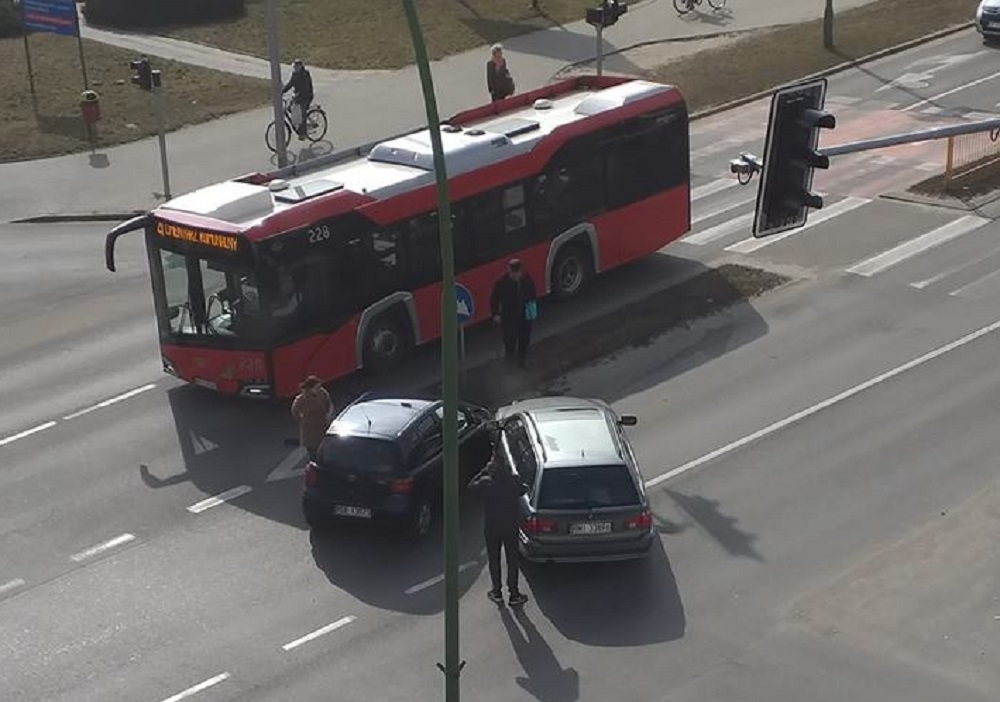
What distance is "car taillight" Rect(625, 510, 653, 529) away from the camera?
59.4 feet

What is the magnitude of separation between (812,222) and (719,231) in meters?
1.67

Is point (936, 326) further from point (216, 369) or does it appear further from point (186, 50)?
point (186, 50)

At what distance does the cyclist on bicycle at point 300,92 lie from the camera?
121 feet

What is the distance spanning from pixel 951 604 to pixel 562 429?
434 cm

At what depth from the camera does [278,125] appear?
33.7m

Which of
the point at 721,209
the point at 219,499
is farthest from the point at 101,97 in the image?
the point at 219,499

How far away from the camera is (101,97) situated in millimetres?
41250

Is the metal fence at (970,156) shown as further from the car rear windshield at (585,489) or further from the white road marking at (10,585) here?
the white road marking at (10,585)

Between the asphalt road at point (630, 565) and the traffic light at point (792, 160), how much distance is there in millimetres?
4627

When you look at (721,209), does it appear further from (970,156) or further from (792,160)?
(792,160)

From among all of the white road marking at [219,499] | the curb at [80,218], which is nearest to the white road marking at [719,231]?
the curb at [80,218]

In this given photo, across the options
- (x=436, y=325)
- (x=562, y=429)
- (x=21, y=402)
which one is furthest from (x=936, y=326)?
(x=21, y=402)

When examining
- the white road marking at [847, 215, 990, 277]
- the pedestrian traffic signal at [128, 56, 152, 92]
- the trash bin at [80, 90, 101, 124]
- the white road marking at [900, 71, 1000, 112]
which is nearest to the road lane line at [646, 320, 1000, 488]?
the white road marking at [847, 215, 990, 277]

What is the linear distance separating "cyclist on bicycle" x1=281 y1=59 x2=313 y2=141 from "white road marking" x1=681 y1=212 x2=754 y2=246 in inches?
402
